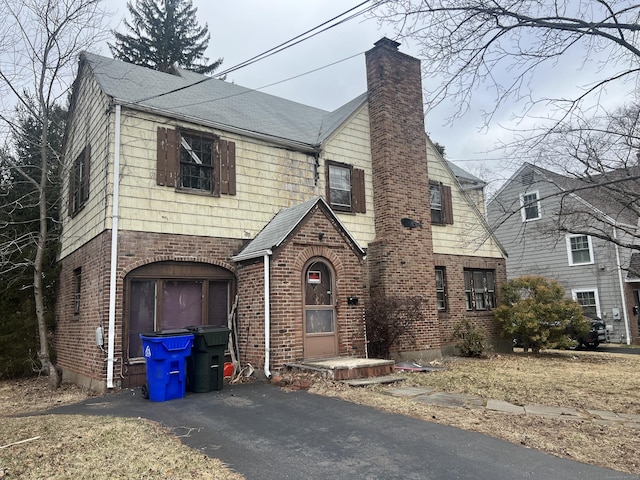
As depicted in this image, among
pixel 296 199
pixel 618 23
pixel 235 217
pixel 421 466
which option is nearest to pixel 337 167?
pixel 296 199

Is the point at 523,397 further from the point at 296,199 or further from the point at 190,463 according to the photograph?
the point at 296,199

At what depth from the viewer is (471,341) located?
13961 millimetres

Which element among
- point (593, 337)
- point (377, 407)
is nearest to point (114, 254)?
point (377, 407)

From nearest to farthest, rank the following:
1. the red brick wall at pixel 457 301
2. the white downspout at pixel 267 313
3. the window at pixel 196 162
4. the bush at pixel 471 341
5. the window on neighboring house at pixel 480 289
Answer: the white downspout at pixel 267 313 < the window at pixel 196 162 < the bush at pixel 471 341 < the red brick wall at pixel 457 301 < the window on neighboring house at pixel 480 289

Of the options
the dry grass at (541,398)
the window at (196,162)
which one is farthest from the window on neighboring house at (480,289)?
the window at (196,162)

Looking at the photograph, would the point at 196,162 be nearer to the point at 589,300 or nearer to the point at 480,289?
the point at 480,289

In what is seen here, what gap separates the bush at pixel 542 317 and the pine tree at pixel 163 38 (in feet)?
81.9

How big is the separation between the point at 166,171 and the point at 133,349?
385cm

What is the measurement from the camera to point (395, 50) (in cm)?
Answer: 1427

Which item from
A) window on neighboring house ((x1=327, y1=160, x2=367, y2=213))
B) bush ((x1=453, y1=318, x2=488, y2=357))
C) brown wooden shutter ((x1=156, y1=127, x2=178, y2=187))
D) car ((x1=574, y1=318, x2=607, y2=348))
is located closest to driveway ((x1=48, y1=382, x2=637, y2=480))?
brown wooden shutter ((x1=156, y1=127, x2=178, y2=187))

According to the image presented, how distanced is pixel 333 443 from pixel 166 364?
12.9ft

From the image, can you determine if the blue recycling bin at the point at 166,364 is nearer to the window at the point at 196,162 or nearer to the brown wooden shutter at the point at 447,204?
the window at the point at 196,162

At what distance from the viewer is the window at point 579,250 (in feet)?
74.3

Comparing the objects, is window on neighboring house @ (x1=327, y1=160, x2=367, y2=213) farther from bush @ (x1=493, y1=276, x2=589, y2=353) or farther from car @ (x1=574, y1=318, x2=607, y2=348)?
car @ (x1=574, y1=318, x2=607, y2=348)
